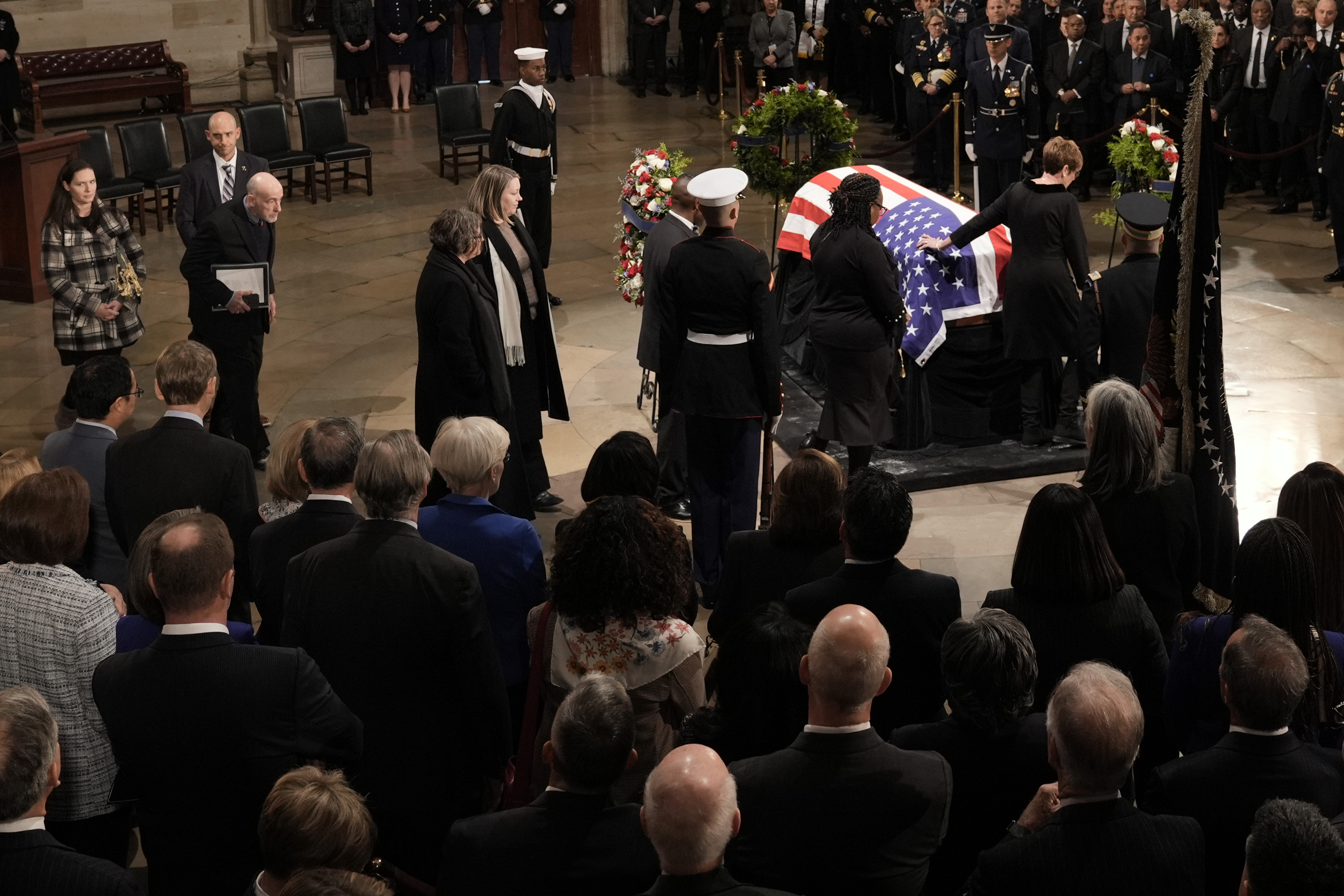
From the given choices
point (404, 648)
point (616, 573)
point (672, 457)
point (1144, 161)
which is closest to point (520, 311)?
point (672, 457)

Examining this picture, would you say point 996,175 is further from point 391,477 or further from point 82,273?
point 391,477

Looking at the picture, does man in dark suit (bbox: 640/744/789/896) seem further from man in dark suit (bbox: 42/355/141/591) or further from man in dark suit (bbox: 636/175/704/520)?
man in dark suit (bbox: 636/175/704/520)

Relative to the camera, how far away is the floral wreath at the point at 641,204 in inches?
285

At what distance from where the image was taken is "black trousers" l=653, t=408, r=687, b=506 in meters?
6.82

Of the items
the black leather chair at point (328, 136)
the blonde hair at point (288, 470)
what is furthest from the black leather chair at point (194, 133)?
the blonde hair at point (288, 470)

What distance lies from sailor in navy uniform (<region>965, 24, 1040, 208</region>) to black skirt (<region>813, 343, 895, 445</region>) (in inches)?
216

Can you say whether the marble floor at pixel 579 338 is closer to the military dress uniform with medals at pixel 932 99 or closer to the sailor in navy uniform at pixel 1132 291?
the sailor in navy uniform at pixel 1132 291

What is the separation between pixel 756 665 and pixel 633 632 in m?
0.35

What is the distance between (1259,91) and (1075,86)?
1550 millimetres

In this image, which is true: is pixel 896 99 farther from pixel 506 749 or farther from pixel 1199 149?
pixel 506 749

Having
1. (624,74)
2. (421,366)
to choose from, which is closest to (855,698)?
(421,366)

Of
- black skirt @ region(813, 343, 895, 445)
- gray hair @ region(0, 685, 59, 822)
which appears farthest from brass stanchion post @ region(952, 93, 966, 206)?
gray hair @ region(0, 685, 59, 822)

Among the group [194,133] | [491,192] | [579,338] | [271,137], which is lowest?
[579,338]

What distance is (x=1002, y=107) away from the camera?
1177 centimetres
